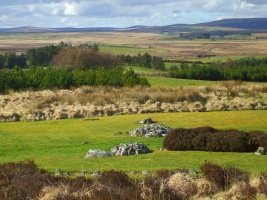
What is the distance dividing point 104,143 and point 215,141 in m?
7.09

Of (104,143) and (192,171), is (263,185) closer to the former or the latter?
(192,171)

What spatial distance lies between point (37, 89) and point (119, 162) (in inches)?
1905

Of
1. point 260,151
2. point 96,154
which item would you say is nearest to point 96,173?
point 96,154

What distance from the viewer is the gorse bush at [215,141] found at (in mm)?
24359

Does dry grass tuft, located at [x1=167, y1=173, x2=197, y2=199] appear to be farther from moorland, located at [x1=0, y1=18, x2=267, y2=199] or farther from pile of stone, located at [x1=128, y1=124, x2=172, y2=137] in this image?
pile of stone, located at [x1=128, y1=124, x2=172, y2=137]

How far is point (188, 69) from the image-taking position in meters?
99.2

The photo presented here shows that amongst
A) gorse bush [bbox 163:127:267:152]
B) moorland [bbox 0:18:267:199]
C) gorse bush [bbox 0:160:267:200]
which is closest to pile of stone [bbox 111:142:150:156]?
moorland [bbox 0:18:267:199]

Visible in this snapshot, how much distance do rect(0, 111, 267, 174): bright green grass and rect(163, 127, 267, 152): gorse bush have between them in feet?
3.08

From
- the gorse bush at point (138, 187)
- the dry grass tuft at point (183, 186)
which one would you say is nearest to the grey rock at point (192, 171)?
the gorse bush at point (138, 187)

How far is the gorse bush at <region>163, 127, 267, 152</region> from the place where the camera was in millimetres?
24359

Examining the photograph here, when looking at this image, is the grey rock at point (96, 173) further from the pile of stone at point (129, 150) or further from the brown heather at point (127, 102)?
the brown heather at point (127, 102)

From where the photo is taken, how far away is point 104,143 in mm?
28391

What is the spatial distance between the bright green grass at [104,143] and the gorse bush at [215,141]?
939mm

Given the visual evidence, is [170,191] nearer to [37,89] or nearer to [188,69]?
[37,89]
